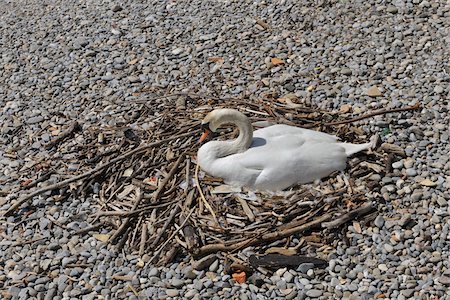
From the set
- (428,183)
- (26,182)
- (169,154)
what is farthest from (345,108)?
(26,182)

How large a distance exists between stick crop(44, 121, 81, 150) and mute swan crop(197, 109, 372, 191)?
1551 mm

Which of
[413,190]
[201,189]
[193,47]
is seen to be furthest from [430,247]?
[193,47]

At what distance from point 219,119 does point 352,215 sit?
1.23 m

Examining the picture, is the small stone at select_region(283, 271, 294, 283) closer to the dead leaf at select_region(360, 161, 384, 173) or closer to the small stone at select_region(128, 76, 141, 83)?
the dead leaf at select_region(360, 161, 384, 173)

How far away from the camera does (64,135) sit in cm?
664

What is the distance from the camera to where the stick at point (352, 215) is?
16.9ft

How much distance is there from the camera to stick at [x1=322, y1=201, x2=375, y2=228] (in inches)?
203

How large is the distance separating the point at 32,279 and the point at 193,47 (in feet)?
11.0

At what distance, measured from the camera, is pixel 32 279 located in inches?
206

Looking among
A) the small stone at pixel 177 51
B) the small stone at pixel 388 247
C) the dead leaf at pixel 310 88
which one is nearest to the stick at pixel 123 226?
the small stone at pixel 388 247

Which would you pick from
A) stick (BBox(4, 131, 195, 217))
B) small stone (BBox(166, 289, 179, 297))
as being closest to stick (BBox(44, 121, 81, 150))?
stick (BBox(4, 131, 195, 217))

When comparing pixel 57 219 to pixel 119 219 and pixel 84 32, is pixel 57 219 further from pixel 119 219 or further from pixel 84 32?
pixel 84 32

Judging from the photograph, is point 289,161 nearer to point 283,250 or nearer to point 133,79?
point 283,250

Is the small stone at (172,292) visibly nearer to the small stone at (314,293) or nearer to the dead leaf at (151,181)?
the small stone at (314,293)
